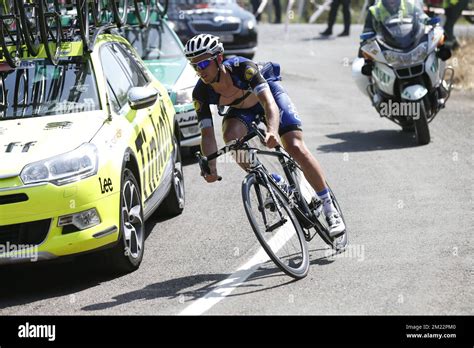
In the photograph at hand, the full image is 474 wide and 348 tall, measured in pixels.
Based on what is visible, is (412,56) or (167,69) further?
(412,56)

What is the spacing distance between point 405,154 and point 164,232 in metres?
4.83

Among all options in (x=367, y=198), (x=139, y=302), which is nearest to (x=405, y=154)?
(x=367, y=198)

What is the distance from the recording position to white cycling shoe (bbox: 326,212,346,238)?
946cm

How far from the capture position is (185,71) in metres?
15.0

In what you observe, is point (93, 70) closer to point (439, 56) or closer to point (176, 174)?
point (176, 174)

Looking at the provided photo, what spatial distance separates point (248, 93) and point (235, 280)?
5.16ft

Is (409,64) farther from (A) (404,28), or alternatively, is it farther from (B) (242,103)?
(B) (242,103)

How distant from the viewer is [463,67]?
73.0 ft

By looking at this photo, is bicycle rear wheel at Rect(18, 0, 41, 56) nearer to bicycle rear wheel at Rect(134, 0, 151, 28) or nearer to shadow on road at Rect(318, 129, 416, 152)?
bicycle rear wheel at Rect(134, 0, 151, 28)

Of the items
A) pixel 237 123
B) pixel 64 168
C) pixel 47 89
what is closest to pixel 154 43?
pixel 47 89

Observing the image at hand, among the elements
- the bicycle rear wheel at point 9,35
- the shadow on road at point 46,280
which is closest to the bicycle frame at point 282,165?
the shadow on road at point 46,280

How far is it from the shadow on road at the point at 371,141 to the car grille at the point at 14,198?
742 cm
